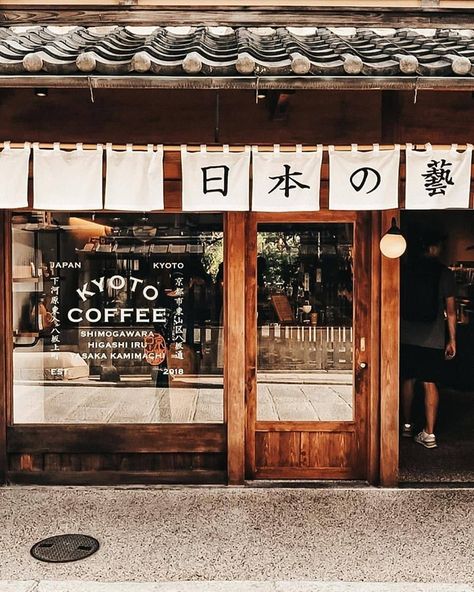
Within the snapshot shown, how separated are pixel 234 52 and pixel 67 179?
6.11ft

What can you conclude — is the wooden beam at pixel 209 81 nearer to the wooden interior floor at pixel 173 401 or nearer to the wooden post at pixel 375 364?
the wooden post at pixel 375 364

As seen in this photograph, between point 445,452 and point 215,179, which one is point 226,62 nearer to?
point 215,179

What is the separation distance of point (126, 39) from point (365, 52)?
2322 millimetres

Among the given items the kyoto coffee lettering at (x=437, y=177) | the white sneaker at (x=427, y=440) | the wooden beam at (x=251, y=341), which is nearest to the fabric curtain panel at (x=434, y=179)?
the kyoto coffee lettering at (x=437, y=177)

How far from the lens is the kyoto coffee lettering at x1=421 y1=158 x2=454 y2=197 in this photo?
18.9 feet

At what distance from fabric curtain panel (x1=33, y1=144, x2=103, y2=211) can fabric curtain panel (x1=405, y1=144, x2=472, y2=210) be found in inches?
111

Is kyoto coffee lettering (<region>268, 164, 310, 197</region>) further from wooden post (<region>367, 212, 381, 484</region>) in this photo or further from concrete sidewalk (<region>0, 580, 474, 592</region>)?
concrete sidewalk (<region>0, 580, 474, 592</region>)

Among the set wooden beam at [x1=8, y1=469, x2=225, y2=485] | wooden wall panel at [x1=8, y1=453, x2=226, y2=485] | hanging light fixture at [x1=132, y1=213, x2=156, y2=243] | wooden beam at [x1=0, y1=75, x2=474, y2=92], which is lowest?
wooden beam at [x1=8, y1=469, x2=225, y2=485]

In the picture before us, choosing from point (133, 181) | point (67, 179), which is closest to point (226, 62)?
point (133, 181)

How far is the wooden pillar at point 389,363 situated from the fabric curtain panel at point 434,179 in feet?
3.29

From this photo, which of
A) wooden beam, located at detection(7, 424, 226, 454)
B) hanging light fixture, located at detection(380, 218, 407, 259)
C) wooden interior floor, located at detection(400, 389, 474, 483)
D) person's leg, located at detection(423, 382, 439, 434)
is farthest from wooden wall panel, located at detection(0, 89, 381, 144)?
wooden interior floor, located at detection(400, 389, 474, 483)

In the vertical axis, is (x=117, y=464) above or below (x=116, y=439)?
below

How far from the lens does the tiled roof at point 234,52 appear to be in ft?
15.6

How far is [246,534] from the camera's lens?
5.66 metres
